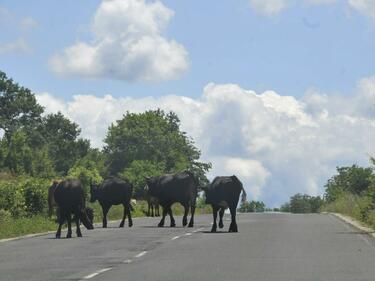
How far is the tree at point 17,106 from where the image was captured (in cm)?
12322

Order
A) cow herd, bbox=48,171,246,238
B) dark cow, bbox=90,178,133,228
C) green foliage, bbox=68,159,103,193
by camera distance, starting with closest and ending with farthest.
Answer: cow herd, bbox=48,171,246,238 → dark cow, bbox=90,178,133,228 → green foliage, bbox=68,159,103,193

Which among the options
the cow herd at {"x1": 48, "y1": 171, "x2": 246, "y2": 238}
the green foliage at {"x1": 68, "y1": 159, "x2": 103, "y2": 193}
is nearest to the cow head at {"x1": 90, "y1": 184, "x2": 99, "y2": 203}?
the cow herd at {"x1": 48, "y1": 171, "x2": 246, "y2": 238}

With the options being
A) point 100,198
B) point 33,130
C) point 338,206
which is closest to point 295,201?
point 33,130

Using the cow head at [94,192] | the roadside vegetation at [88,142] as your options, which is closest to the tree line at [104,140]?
the roadside vegetation at [88,142]

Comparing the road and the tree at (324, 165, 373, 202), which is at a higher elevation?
the tree at (324, 165, 373, 202)

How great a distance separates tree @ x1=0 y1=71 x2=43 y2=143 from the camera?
12322cm

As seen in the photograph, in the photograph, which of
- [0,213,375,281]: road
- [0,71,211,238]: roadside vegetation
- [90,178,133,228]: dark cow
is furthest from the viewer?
[0,71,211,238]: roadside vegetation

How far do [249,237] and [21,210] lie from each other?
1227 centimetres

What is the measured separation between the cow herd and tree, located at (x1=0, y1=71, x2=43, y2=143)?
86614 millimetres

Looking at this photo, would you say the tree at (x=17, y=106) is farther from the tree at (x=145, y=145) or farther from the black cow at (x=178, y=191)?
the black cow at (x=178, y=191)

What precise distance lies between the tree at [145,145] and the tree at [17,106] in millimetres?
11122

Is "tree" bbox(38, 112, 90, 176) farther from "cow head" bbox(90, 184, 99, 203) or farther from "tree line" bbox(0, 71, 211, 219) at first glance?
"cow head" bbox(90, 184, 99, 203)

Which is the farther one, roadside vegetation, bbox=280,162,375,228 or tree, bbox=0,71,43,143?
tree, bbox=0,71,43,143

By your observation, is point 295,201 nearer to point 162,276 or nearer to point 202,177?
point 202,177
